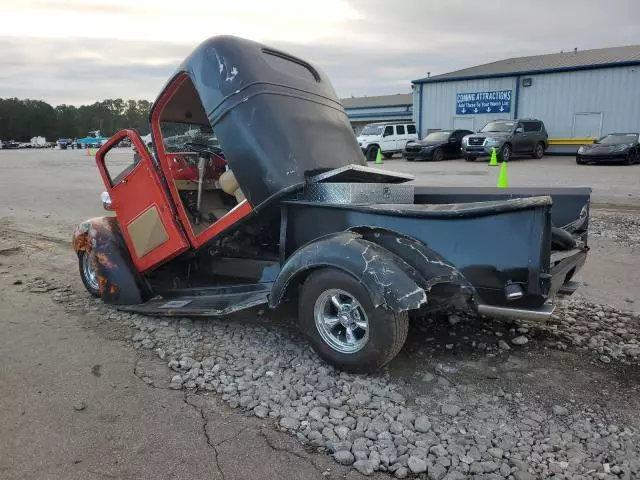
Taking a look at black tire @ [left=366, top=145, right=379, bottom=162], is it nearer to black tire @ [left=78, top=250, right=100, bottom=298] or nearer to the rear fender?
black tire @ [left=78, top=250, right=100, bottom=298]

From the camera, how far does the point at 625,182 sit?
15.0 m

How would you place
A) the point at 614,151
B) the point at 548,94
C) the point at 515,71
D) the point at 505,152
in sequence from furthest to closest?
1. the point at 515,71
2. the point at 548,94
3. the point at 505,152
4. the point at 614,151

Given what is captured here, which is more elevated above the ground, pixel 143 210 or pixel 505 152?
pixel 143 210

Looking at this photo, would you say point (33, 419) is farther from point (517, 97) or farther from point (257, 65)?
point (517, 97)

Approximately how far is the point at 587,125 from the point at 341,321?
29.8 m

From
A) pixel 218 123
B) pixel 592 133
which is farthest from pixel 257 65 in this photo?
pixel 592 133

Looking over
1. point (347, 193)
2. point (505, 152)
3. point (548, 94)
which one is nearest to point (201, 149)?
point (347, 193)

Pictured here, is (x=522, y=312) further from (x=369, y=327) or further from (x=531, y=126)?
(x=531, y=126)

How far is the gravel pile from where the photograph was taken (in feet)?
9.00

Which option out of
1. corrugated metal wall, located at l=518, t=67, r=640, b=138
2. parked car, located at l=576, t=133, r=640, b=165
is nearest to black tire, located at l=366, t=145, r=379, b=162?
corrugated metal wall, located at l=518, t=67, r=640, b=138

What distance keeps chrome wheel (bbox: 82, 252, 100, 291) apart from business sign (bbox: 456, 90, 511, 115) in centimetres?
3008

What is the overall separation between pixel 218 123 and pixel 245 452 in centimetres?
256

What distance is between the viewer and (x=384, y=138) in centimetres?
2859

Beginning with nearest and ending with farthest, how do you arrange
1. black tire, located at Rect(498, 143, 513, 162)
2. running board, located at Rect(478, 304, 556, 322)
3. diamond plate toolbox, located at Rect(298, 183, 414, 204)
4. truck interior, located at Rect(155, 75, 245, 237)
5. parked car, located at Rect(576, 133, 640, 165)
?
1. running board, located at Rect(478, 304, 556, 322)
2. diamond plate toolbox, located at Rect(298, 183, 414, 204)
3. truck interior, located at Rect(155, 75, 245, 237)
4. parked car, located at Rect(576, 133, 640, 165)
5. black tire, located at Rect(498, 143, 513, 162)
